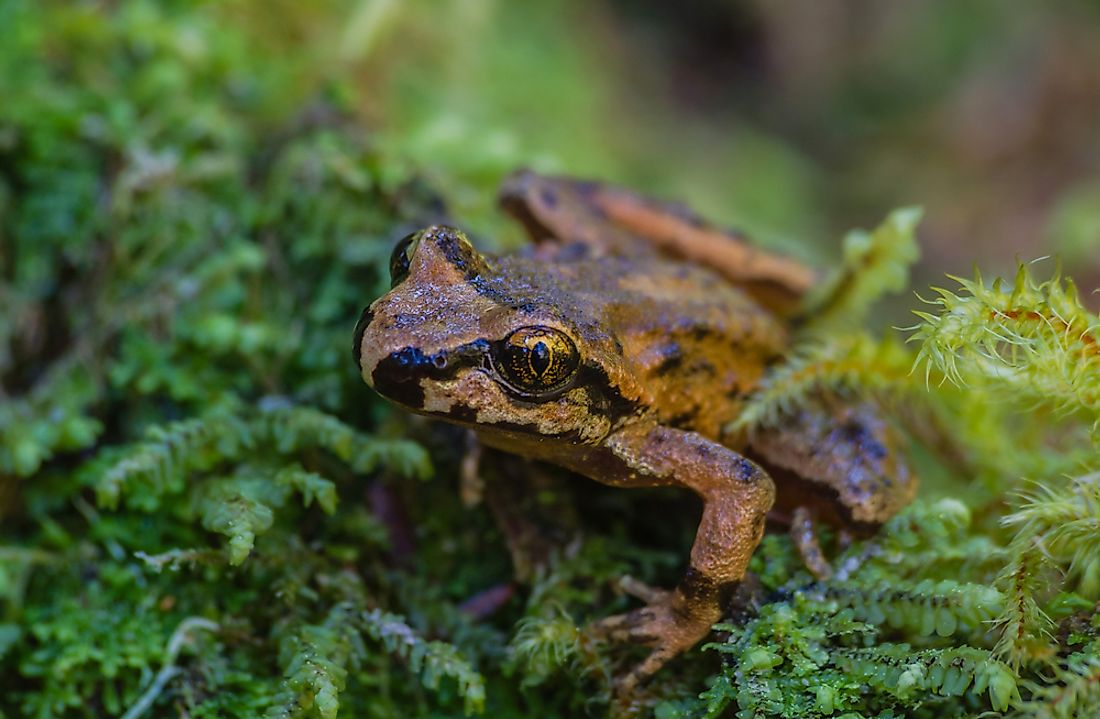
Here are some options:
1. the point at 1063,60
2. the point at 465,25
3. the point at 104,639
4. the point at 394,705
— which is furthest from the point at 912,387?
the point at 1063,60

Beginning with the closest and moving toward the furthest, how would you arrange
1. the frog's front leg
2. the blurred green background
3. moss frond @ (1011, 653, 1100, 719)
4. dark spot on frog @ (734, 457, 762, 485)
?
moss frond @ (1011, 653, 1100, 719), the frog's front leg, dark spot on frog @ (734, 457, 762, 485), the blurred green background

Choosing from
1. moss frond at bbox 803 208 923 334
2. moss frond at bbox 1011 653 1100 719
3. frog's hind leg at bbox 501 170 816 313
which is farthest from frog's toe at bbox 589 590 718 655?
frog's hind leg at bbox 501 170 816 313

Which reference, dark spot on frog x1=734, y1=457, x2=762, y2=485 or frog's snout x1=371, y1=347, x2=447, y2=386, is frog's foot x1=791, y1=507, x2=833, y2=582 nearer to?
dark spot on frog x1=734, y1=457, x2=762, y2=485

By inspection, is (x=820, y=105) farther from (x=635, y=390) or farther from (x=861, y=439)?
(x=635, y=390)

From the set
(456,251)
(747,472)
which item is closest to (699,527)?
(747,472)

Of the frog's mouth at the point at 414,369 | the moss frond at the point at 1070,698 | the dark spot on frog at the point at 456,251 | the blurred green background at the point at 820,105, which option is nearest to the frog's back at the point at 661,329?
the dark spot on frog at the point at 456,251

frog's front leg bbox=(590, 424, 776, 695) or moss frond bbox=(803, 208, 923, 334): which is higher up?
moss frond bbox=(803, 208, 923, 334)

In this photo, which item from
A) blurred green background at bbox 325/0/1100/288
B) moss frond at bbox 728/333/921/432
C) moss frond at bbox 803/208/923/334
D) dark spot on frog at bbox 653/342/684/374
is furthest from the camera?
blurred green background at bbox 325/0/1100/288

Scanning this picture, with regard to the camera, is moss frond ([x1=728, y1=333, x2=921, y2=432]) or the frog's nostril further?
moss frond ([x1=728, y1=333, x2=921, y2=432])

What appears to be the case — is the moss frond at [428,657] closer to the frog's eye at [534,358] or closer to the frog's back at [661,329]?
the frog's eye at [534,358]
